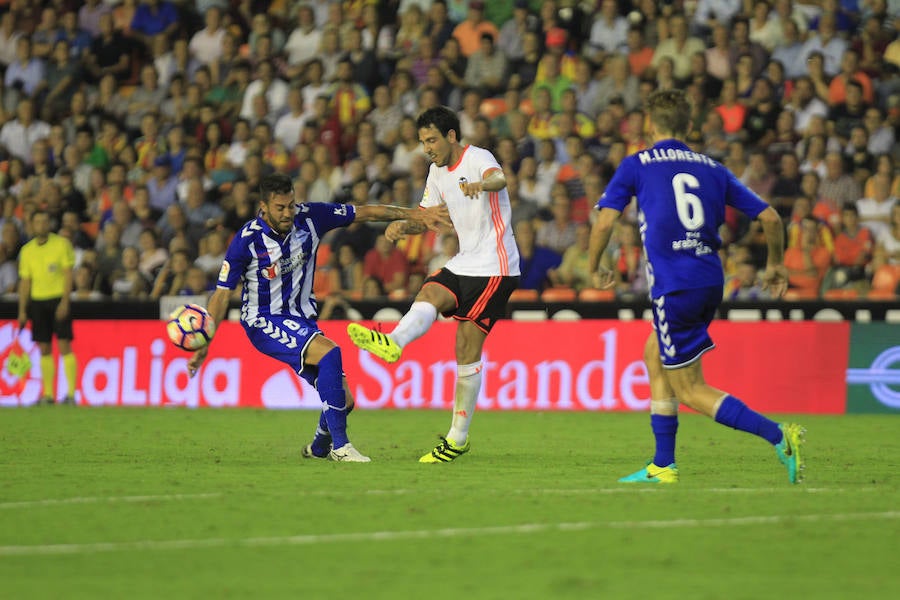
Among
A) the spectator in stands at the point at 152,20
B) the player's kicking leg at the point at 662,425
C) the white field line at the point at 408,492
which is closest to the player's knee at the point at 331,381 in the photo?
the white field line at the point at 408,492

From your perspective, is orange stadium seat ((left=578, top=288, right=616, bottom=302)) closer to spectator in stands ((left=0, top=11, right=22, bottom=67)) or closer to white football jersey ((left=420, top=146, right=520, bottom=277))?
white football jersey ((left=420, top=146, right=520, bottom=277))

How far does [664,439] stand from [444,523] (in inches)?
84.7

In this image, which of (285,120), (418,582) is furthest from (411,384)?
(418,582)

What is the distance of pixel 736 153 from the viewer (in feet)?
57.5

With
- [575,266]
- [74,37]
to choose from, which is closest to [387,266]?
[575,266]

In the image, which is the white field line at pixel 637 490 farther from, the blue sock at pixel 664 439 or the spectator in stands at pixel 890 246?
the spectator in stands at pixel 890 246

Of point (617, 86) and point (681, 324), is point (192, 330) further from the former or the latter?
point (617, 86)

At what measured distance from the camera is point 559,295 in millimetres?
16609

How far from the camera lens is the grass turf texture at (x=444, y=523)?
5.34 metres

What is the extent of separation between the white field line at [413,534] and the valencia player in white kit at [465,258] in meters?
3.29

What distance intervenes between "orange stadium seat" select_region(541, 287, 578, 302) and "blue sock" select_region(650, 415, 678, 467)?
7930 mm

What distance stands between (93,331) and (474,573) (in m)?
13.0

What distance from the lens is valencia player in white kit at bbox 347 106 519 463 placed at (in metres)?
9.89

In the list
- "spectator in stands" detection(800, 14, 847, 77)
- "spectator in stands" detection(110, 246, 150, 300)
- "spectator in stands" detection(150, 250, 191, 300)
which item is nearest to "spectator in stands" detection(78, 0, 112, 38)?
"spectator in stands" detection(110, 246, 150, 300)
